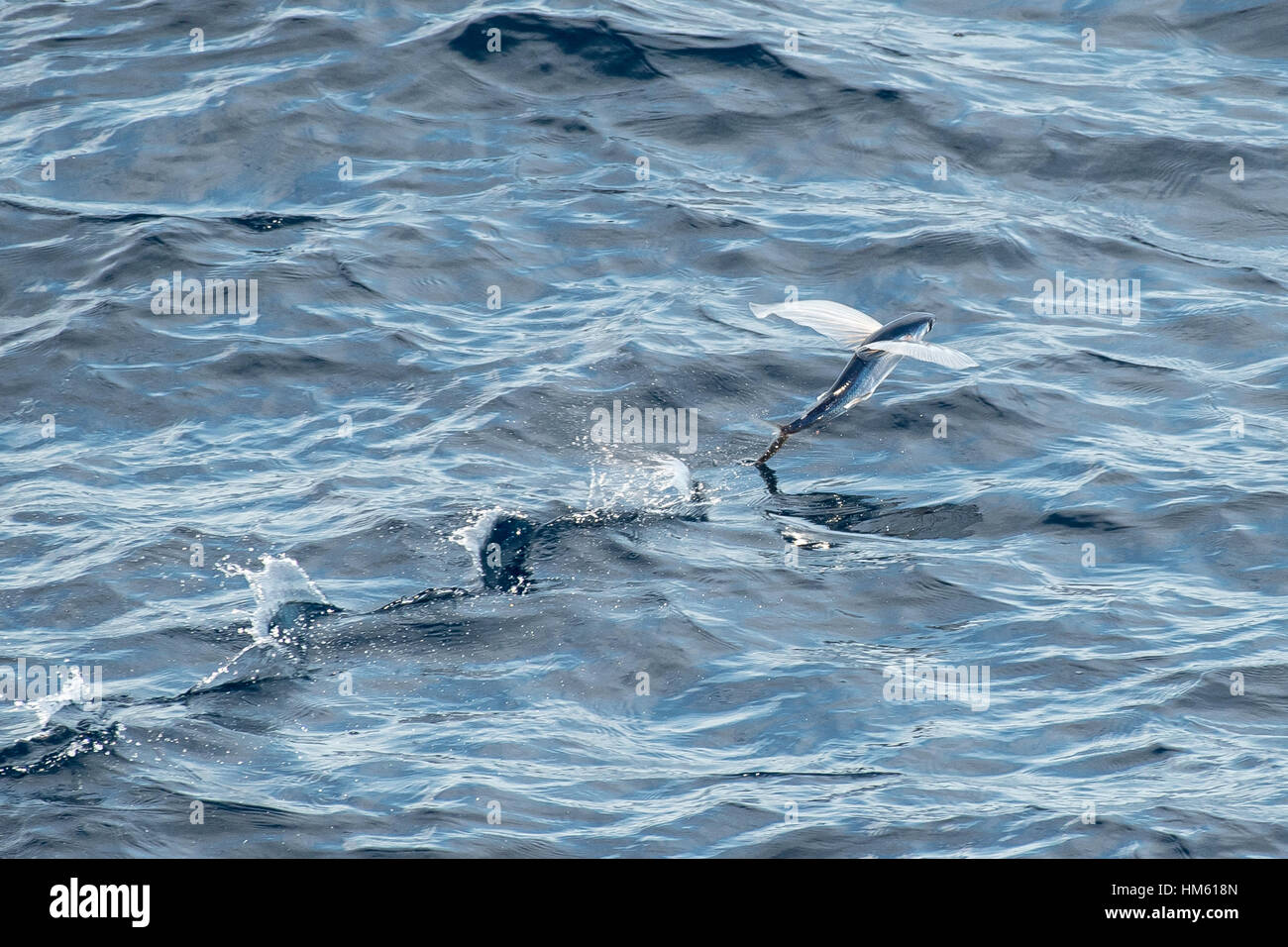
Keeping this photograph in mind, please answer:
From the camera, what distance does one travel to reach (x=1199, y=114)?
15719mm

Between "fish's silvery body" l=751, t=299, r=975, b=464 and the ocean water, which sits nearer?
the ocean water

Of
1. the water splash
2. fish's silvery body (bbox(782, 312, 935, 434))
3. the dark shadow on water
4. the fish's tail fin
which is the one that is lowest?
the water splash

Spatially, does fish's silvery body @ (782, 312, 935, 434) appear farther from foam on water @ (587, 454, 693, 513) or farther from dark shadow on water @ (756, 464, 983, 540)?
foam on water @ (587, 454, 693, 513)

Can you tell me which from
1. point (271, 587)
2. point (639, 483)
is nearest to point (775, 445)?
point (639, 483)

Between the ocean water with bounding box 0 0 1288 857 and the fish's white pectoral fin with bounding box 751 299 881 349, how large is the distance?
905 millimetres

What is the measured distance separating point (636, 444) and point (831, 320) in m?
1.57

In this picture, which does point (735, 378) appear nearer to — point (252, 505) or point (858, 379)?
point (858, 379)

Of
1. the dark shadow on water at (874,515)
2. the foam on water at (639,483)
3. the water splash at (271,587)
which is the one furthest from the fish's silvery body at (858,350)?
the water splash at (271,587)

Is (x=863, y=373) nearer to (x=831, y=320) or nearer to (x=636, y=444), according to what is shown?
(x=831, y=320)

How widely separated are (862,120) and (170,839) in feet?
34.1

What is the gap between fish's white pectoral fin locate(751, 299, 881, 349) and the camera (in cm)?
1080

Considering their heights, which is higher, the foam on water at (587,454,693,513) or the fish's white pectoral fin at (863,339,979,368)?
the fish's white pectoral fin at (863,339,979,368)

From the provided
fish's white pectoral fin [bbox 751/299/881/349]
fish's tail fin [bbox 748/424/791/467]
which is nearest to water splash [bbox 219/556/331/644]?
fish's tail fin [bbox 748/424/791/467]

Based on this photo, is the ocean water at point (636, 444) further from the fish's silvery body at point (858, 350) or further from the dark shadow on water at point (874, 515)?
the fish's silvery body at point (858, 350)
